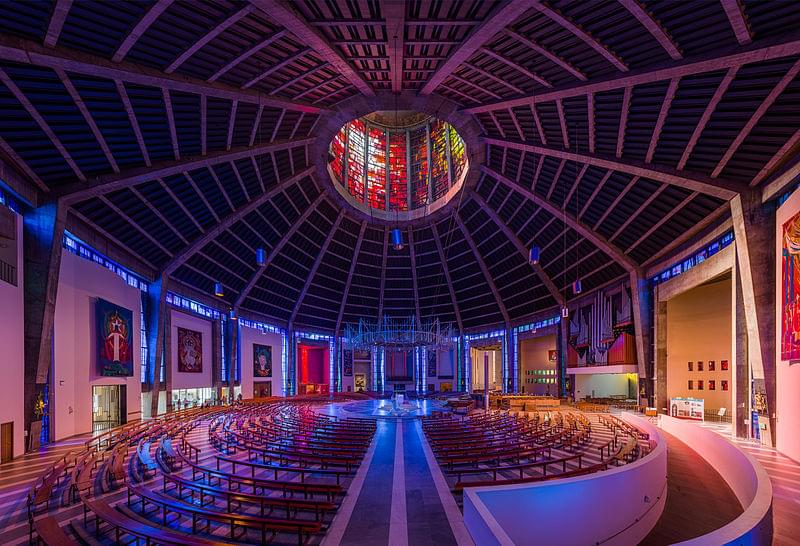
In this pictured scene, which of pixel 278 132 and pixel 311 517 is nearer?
pixel 311 517

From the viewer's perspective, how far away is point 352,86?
2069 cm

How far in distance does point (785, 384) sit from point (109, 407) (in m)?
30.2

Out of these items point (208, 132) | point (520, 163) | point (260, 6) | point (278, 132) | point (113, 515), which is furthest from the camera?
point (520, 163)

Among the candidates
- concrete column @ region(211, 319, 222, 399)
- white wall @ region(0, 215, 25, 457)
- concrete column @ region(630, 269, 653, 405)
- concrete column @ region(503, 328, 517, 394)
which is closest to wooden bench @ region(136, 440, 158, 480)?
white wall @ region(0, 215, 25, 457)

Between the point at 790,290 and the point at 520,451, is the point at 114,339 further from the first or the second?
the point at 790,290

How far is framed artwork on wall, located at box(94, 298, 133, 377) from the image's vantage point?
72.0 feet

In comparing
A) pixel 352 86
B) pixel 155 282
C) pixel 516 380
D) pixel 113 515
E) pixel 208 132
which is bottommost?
pixel 516 380

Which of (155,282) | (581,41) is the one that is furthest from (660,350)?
(155,282)

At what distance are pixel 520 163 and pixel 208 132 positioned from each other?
1619cm

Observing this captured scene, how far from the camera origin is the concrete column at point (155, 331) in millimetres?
26969

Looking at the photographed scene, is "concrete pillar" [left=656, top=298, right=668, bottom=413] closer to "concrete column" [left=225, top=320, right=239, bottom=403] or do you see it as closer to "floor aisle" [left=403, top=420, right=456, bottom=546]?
"floor aisle" [left=403, top=420, right=456, bottom=546]

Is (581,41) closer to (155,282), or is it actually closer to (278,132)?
(278,132)

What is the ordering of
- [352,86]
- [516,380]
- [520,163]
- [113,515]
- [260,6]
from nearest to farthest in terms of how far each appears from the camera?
[113,515]
[260,6]
[352,86]
[520,163]
[516,380]

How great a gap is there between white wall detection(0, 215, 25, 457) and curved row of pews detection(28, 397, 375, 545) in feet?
7.98
